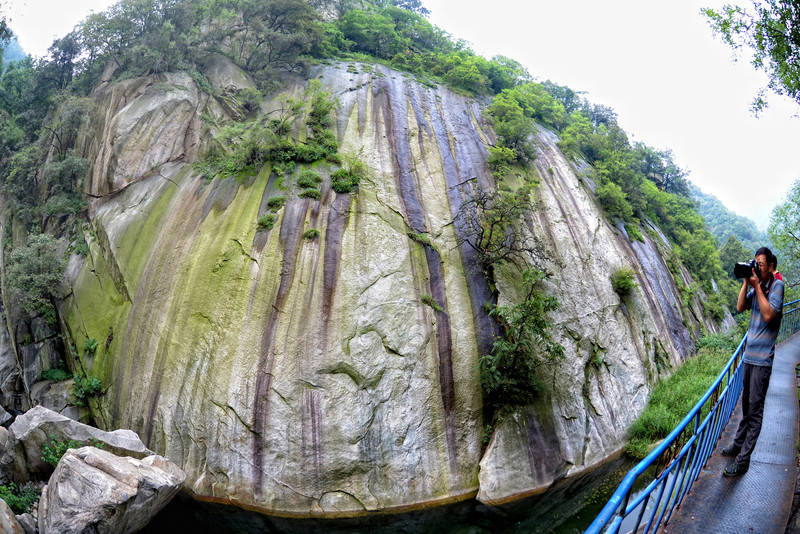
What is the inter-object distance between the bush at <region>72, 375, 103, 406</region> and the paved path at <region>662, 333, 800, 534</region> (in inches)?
580

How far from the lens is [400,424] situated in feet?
36.8

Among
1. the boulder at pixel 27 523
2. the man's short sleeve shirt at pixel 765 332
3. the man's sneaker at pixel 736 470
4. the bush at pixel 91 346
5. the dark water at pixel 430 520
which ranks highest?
the bush at pixel 91 346

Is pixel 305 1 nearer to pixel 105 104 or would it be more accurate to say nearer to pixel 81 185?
pixel 105 104

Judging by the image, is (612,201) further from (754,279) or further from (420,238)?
(754,279)

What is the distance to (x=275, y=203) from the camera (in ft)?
46.0

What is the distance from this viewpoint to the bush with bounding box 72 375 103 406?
508 inches

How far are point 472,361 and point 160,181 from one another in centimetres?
1293

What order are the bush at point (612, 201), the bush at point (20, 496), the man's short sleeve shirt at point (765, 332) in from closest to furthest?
the man's short sleeve shirt at point (765, 332) < the bush at point (20, 496) < the bush at point (612, 201)

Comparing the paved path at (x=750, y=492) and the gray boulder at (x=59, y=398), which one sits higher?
the gray boulder at (x=59, y=398)

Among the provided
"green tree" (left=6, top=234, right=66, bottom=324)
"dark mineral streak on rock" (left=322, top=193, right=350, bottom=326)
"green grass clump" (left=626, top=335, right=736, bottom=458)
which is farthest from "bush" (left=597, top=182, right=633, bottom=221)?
"green tree" (left=6, top=234, right=66, bottom=324)

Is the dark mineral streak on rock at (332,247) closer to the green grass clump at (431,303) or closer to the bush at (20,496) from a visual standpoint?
the green grass clump at (431,303)

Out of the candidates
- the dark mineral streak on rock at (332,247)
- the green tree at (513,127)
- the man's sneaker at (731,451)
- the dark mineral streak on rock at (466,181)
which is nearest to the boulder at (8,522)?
the dark mineral streak on rock at (332,247)

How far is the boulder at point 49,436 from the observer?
10.5 m

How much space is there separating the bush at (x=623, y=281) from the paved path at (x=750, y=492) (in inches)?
414
